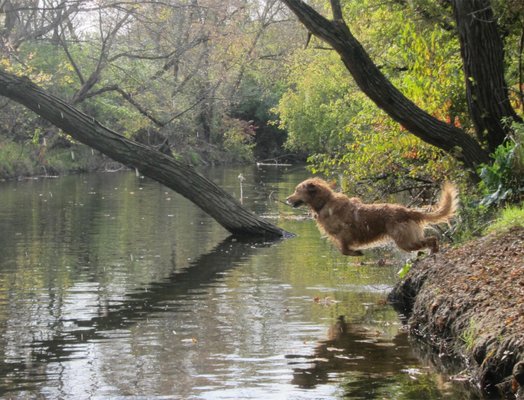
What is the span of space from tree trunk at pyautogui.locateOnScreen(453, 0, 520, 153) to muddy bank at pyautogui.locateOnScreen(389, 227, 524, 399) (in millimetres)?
2682

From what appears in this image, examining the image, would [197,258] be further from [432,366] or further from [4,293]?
[432,366]

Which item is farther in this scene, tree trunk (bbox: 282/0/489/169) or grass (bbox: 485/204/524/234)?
tree trunk (bbox: 282/0/489/169)

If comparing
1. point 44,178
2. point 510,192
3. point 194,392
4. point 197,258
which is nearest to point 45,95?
point 197,258

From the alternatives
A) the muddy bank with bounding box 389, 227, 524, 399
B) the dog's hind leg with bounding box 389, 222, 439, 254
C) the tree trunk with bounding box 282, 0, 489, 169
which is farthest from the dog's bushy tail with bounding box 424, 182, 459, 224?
the tree trunk with bounding box 282, 0, 489, 169

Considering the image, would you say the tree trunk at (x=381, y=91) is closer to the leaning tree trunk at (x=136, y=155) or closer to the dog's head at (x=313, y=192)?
the dog's head at (x=313, y=192)

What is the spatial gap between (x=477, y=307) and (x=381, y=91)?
5.41m

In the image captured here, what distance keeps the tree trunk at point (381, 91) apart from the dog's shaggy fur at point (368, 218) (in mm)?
1162

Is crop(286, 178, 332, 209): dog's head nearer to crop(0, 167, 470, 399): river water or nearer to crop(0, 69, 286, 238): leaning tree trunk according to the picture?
crop(0, 167, 470, 399): river water

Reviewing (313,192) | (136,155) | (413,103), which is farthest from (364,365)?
(136,155)

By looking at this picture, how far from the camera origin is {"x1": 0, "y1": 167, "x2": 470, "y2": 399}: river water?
29.8ft

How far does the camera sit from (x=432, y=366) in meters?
9.66

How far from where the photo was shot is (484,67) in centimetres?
1438

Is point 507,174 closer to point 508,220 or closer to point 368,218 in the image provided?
point 508,220

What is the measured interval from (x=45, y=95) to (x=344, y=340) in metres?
12.1
